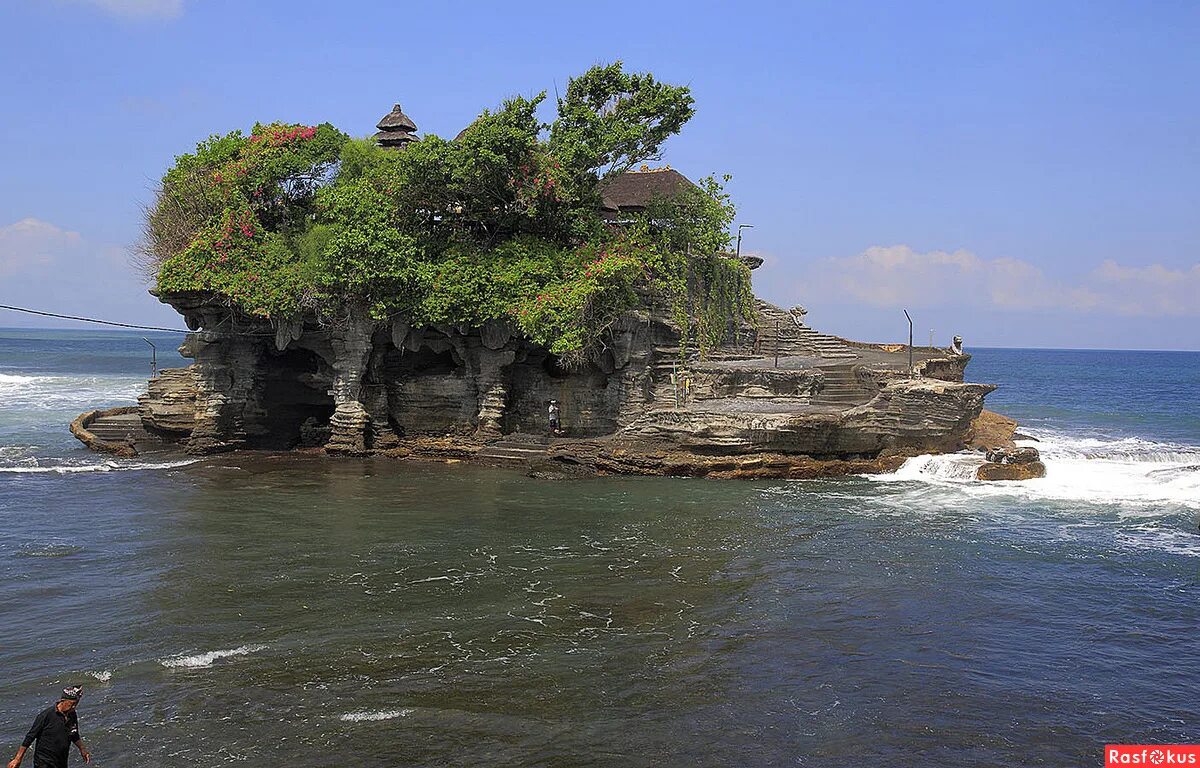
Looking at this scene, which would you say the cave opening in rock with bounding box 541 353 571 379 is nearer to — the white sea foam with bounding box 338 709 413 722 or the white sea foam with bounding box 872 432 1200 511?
the white sea foam with bounding box 872 432 1200 511

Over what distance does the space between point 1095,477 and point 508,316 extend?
59.5 ft

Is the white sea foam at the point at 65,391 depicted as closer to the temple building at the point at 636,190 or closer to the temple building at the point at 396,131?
the temple building at the point at 396,131

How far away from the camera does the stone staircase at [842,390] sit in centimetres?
2809

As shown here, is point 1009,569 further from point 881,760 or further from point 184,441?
point 184,441

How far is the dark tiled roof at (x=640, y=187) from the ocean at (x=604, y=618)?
10.8 metres

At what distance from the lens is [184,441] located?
32312 mm

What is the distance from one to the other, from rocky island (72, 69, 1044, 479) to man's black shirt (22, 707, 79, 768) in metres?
18.7

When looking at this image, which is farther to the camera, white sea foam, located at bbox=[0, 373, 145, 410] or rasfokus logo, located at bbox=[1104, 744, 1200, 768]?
white sea foam, located at bbox=[0, 373, 145, 410]

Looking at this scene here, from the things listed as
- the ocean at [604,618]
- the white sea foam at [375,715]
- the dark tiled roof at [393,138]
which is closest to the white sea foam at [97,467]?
the ocean at [604,618]

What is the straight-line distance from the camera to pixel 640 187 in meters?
33.3

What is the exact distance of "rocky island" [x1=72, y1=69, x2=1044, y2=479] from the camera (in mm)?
27391

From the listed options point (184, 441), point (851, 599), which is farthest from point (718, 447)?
point (184, 441)

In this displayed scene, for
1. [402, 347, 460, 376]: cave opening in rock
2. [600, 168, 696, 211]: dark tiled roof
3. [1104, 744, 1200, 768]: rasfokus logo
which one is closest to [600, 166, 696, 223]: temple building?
[600, 168, 696, 211]: dark tiled roof

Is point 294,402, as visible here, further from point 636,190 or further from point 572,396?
point 636,190
